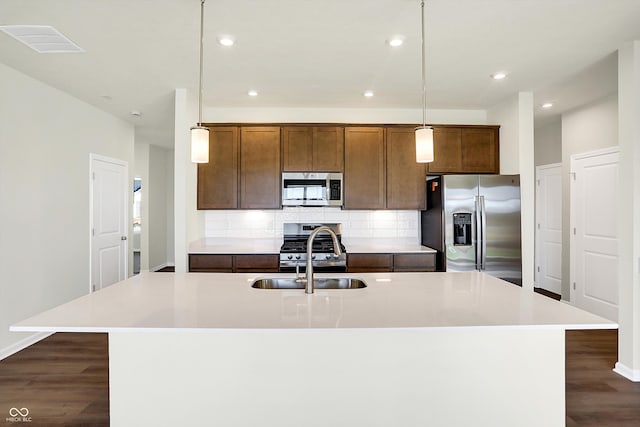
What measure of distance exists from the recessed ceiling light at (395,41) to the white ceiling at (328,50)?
53 mm

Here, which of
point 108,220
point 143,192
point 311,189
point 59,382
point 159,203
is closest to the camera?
point 59,382

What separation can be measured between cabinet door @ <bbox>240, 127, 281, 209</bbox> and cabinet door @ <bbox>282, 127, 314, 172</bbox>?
9 cm

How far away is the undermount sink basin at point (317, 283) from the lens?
2322mm

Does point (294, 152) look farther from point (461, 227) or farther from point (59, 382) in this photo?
point (59, 382)

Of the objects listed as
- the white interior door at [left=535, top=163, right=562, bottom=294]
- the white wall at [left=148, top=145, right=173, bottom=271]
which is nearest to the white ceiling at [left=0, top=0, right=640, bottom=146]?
the white interior door at [left=535, top=163, right=562, bottom=294]

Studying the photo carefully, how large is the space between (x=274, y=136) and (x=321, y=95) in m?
0.72

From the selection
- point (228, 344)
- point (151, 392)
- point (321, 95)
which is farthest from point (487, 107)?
point (151, 392)

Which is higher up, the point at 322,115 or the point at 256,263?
the point at 322,115

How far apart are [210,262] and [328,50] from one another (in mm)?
2417

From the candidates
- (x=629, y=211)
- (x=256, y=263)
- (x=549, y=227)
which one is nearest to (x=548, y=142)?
(x=549, y=227)

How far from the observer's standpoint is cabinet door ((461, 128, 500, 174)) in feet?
14.6

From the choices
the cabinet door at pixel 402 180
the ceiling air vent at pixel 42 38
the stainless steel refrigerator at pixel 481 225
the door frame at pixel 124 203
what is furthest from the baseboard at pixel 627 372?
the door frame at pixel 124 203

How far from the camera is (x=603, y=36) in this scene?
2.75 meters

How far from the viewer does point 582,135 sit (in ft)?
15.4
